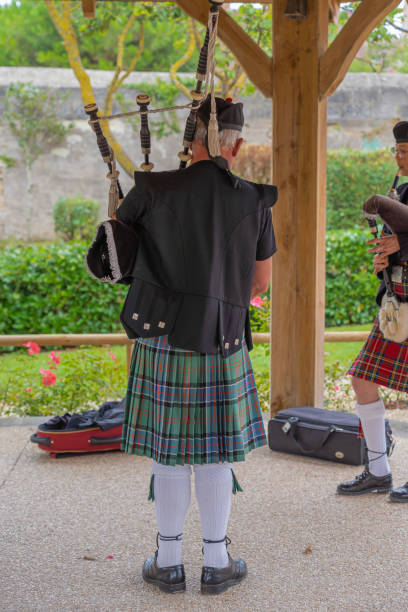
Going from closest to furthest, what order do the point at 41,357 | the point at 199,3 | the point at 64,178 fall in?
the point at 199,3 < the point at 41,357 < the point at 64,178

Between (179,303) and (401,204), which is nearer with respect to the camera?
(179,303)

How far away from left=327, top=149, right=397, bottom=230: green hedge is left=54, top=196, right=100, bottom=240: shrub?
132 inches

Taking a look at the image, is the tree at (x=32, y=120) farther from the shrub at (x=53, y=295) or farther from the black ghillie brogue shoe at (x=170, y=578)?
the black ghillie brogue shoe at (x=170, y=578)

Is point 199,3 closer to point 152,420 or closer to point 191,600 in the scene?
point 152,420

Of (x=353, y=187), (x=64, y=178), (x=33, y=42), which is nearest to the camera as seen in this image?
(x=353, y=187)

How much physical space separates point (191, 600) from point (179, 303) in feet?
2.76

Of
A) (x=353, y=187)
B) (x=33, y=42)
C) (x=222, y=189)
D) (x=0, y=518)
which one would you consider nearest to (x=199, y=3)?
(x=222, y=189)

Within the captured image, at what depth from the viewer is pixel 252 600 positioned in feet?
6.16

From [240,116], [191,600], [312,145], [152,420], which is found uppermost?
[312,145]

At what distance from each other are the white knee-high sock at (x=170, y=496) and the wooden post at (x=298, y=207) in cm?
154

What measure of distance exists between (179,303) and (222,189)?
32cm

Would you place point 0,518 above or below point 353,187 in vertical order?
below

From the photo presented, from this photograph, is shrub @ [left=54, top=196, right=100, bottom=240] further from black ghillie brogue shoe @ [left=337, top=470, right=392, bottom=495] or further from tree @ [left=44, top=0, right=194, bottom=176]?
black ghillie brogue shoe @ [left=337, top=470, right=392, bottom=495]

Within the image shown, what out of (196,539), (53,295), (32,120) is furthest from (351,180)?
(196,539)
